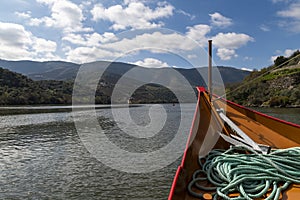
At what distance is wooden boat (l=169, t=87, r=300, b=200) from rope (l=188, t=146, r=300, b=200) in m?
0.33

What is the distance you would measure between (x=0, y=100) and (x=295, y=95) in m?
92.9

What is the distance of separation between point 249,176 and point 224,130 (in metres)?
2.41

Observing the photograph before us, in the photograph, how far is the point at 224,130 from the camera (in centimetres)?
648

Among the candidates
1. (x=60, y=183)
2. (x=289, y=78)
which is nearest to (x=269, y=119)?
(x=60, y=183)

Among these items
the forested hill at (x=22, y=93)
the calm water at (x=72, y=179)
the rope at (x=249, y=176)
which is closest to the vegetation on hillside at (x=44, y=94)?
the forested hill at (x=22, y=93)

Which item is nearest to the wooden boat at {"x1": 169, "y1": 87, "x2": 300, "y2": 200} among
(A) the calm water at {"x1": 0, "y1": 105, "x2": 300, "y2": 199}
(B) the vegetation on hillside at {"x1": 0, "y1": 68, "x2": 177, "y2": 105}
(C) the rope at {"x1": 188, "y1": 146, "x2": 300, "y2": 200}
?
Result: (C) the rope at {"x1": 188, "y1": 146, "x2": 300, "y2": 200}

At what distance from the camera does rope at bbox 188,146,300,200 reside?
3.97 m

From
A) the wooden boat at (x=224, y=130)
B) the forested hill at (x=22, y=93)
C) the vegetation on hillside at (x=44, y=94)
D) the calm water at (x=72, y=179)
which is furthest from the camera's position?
the vegetation on hillside at (x=44, y=94)

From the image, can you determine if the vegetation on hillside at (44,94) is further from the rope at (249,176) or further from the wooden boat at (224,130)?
the rope at (249,176)

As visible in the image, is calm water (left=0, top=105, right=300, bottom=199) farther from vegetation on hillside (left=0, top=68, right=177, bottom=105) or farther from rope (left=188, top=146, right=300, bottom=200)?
vegetation on hillside (left=0, top=68, right=177, bottom=105)

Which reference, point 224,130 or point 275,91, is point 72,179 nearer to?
point 224,130

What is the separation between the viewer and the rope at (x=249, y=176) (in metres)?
3.97

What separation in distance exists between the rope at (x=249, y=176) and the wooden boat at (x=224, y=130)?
0.33m

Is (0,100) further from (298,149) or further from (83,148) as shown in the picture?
(298,149)
